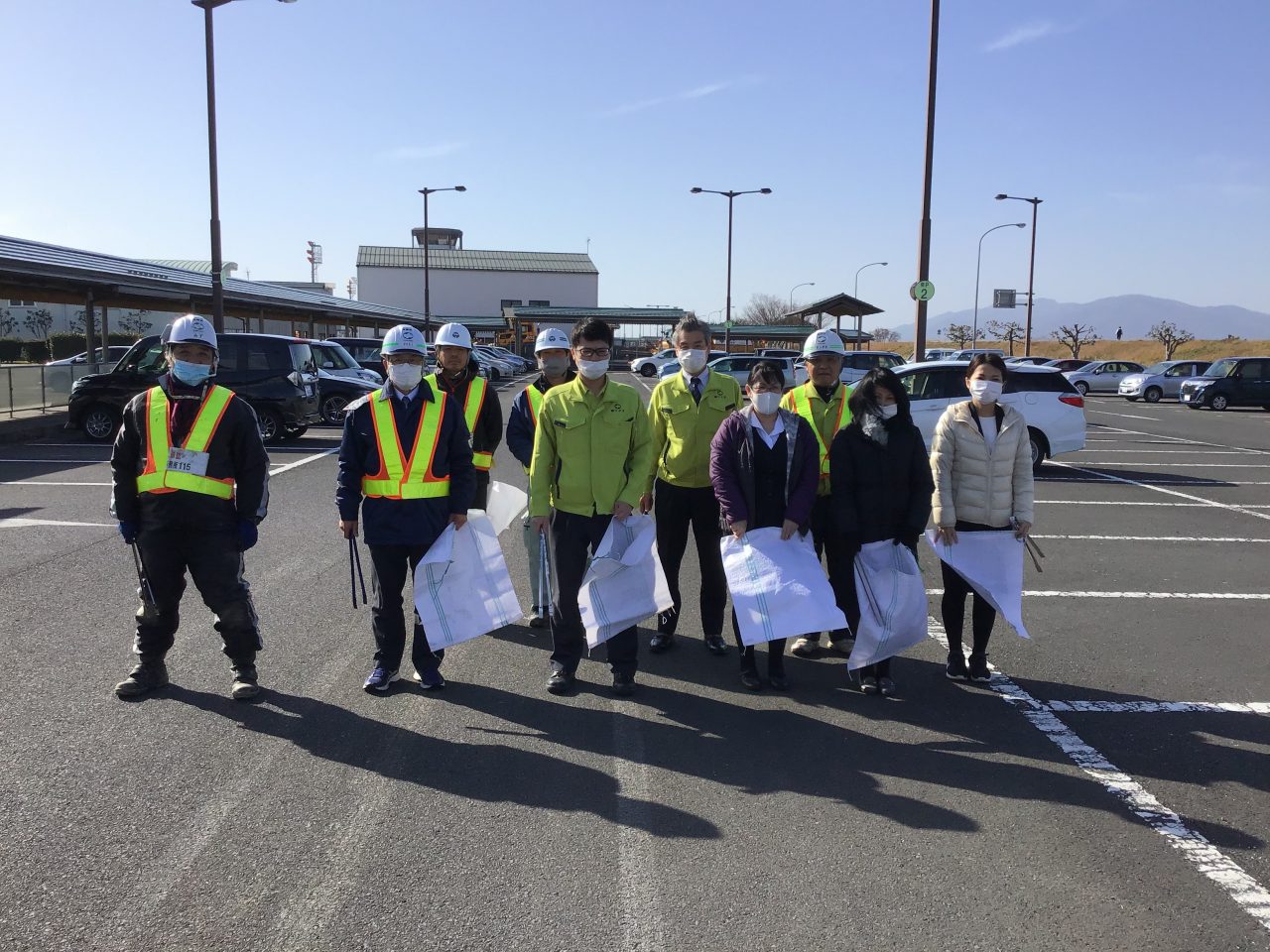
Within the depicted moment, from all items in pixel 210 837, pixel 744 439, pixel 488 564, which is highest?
pixel 744 439

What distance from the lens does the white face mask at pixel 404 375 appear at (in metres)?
5.06

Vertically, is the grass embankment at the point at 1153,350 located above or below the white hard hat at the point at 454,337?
above

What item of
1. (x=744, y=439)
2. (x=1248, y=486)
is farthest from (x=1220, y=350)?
(x=744, y=439)

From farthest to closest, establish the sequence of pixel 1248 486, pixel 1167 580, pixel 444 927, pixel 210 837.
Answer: pixel 1248 486, pixel 1167 580, pixel 210 837, pixel 444 927

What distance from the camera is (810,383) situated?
571cm

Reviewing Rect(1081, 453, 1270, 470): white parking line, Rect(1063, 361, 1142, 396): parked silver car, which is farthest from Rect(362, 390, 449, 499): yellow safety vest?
Rect(1063, 361, 1142, 396): parked silver car

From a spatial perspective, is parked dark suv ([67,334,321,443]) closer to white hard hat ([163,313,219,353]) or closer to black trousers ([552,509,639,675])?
white hard hat ([163,313,219,353])

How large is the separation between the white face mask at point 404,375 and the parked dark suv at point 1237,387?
1315 inches

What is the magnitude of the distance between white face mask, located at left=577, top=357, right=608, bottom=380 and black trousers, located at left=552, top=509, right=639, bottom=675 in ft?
2.43

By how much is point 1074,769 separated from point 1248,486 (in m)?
11.5

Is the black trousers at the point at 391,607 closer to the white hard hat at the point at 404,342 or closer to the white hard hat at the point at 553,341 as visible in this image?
the white hard hat at the point at 404,342

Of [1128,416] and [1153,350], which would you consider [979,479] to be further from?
[1153,350]

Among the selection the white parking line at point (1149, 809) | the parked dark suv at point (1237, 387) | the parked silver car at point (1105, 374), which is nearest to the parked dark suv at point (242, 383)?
the white parking line at point (1149, 809)

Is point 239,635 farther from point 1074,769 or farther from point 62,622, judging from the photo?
point 1074,769
